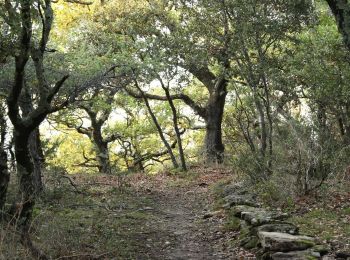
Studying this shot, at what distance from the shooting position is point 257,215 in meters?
7.77

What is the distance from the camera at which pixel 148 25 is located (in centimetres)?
1644

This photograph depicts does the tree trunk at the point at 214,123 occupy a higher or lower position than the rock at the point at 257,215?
higher

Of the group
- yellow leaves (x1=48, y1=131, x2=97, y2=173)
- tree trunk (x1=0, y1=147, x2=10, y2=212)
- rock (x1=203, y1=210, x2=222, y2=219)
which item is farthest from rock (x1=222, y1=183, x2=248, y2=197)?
yellow leaves (x1=48, y1=131, x2=97, y2=173)

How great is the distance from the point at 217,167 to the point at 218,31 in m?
7.02

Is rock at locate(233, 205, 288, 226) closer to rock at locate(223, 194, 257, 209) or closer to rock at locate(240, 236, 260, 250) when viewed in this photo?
rock at locate(240, 236, 260, 250)

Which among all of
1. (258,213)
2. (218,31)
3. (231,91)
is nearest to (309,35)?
(218,31)

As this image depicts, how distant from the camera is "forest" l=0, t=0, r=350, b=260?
6359 millimetres

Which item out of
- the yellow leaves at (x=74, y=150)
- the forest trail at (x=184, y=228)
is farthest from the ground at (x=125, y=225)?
the yellow leaves at (x=74, y=150)

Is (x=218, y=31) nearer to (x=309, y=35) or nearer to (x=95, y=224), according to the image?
(x=309, y=35)

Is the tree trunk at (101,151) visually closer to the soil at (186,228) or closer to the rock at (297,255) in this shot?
the soil at (186,228)

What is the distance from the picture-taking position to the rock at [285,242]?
19.6ft

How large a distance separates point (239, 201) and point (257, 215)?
6.14 ft

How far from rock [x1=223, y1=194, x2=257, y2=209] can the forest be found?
44 mm

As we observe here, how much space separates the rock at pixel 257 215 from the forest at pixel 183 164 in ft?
0.11
